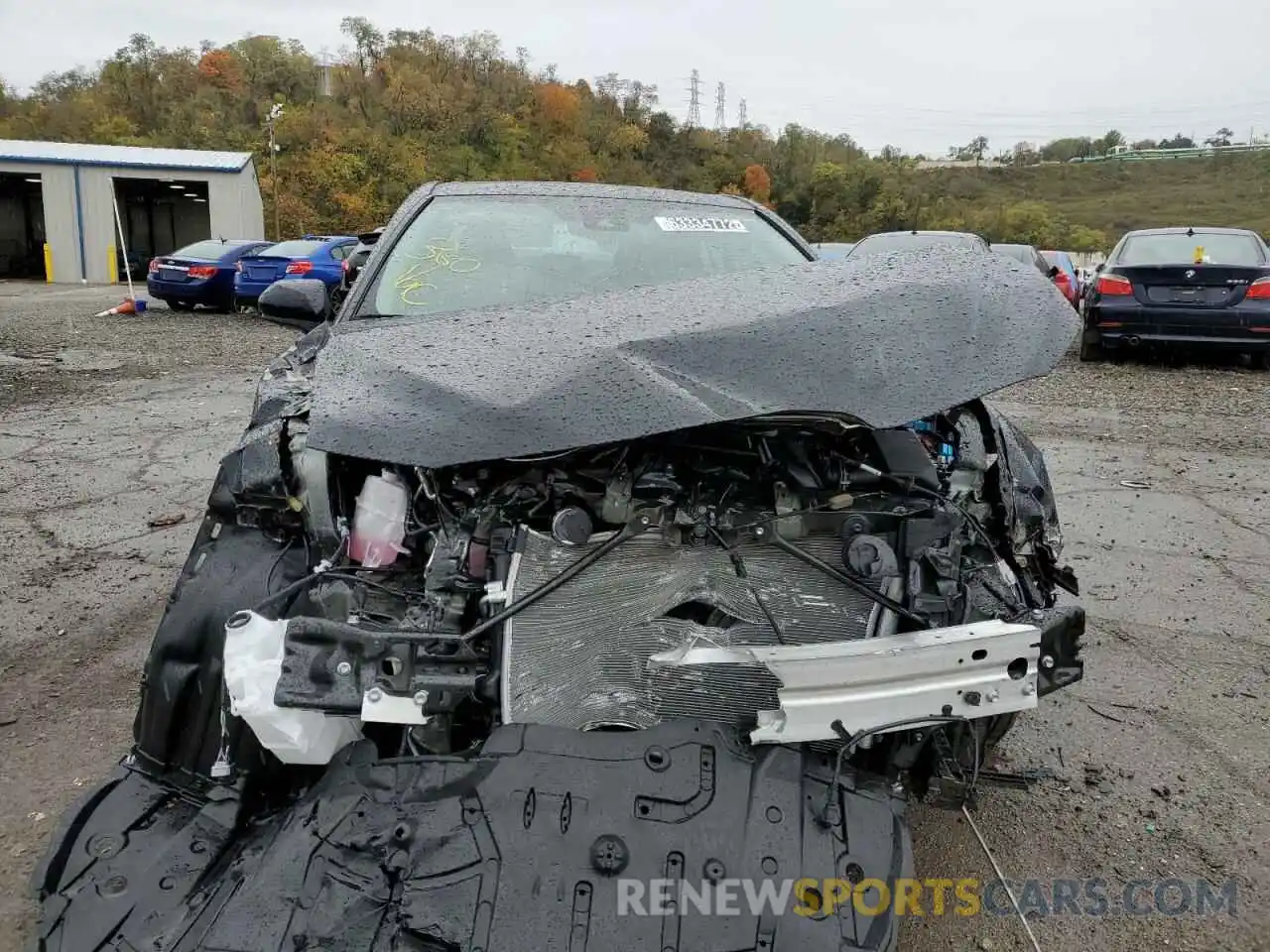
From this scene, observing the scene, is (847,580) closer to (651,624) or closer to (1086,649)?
(651,624)

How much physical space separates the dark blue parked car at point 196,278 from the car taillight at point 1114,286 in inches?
513

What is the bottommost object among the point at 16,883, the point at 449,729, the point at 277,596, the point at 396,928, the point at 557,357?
the point at 16,883

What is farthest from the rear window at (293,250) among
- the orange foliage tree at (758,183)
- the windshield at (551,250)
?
the orange foliage tree at (758,183)

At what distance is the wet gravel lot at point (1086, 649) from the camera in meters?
2.33

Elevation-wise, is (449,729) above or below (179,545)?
above

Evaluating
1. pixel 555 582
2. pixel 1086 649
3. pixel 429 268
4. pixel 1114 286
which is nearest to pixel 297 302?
pixel 429 268

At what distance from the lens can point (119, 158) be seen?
25.9 m

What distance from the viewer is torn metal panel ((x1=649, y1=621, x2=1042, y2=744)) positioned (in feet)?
5.82

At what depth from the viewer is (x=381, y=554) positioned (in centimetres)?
207

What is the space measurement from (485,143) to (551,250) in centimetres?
5408

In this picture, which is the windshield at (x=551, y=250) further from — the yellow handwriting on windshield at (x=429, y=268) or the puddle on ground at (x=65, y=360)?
the puddle on ground at (x=65, y=360)

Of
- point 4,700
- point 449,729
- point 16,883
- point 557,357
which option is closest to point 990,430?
point 557,357

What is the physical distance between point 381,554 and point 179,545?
2.88m

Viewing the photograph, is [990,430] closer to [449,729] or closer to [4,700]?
[449,729]
